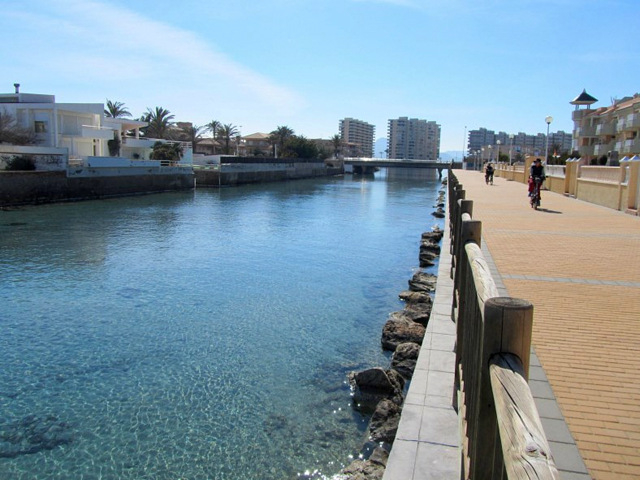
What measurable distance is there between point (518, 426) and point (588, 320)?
5986 millimetres

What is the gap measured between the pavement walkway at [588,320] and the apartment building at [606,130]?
4182 centimetres

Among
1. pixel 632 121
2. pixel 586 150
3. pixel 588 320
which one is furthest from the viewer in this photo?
pixel 586 150

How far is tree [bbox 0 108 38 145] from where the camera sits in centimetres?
4528

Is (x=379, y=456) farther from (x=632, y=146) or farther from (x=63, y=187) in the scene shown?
(x=632, y=146)

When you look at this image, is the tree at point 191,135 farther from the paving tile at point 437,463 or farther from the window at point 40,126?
the paving tile at point 437,463

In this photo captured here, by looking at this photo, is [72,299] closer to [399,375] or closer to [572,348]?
[399,375]

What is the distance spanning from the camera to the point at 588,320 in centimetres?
696

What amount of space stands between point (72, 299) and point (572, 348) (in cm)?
1194

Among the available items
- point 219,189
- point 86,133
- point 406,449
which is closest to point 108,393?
point 406,449

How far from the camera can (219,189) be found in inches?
2356

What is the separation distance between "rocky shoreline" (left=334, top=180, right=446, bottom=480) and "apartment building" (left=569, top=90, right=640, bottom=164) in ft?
151

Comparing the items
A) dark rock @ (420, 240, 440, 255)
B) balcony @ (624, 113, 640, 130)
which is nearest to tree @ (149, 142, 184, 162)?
dark rock @ (420, 240, 440, 255)

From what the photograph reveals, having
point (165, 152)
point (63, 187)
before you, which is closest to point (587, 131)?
point (165, 152)

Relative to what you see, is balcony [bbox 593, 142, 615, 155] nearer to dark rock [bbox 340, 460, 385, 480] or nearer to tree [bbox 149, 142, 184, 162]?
tree [bbox 149, 142, 184, 162]
